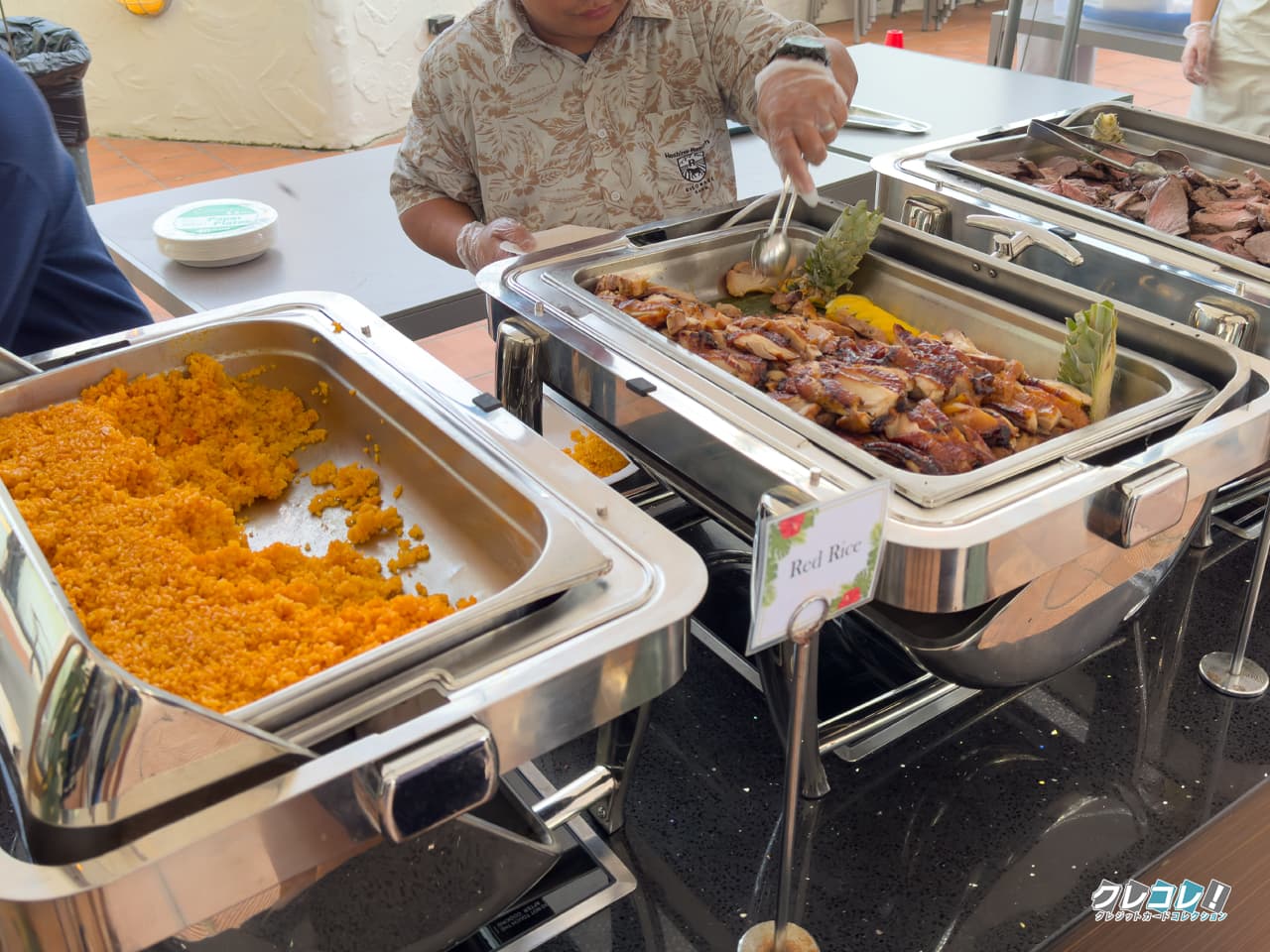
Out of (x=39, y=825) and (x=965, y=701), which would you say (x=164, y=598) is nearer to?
(x=39, y=825)

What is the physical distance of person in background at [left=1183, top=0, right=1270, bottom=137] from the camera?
2588 millimetres

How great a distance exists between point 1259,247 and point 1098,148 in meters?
0.50

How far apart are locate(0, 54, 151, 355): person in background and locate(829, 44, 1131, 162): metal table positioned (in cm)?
156

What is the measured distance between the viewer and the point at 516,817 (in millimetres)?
906

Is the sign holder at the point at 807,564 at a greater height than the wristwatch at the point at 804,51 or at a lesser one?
lesser

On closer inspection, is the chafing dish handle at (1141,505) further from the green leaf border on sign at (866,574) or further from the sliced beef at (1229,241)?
the sliced beef at (1229,241)

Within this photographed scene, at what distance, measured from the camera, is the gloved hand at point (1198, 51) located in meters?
2.68

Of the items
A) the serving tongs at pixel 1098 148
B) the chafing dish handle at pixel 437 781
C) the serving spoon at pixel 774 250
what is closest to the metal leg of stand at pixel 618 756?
the chafing dish handle at pixel 437 781

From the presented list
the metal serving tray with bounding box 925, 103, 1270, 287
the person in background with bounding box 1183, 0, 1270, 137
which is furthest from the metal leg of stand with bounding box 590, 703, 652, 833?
the person in background with bounding box 1183, 0, 1270, 137

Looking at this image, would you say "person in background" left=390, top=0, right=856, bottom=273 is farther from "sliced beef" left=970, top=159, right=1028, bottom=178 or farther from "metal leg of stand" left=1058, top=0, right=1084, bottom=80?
"metal leg of stand" left=1058, top=0, right=1084, bottom=80

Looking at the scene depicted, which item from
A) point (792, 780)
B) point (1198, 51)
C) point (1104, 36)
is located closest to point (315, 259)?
point (792, 780)

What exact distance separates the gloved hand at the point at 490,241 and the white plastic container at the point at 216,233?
49 centimetres

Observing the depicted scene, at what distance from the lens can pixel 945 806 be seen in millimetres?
1154

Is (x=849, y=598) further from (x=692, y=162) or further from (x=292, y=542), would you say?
(x=692, y=162)
